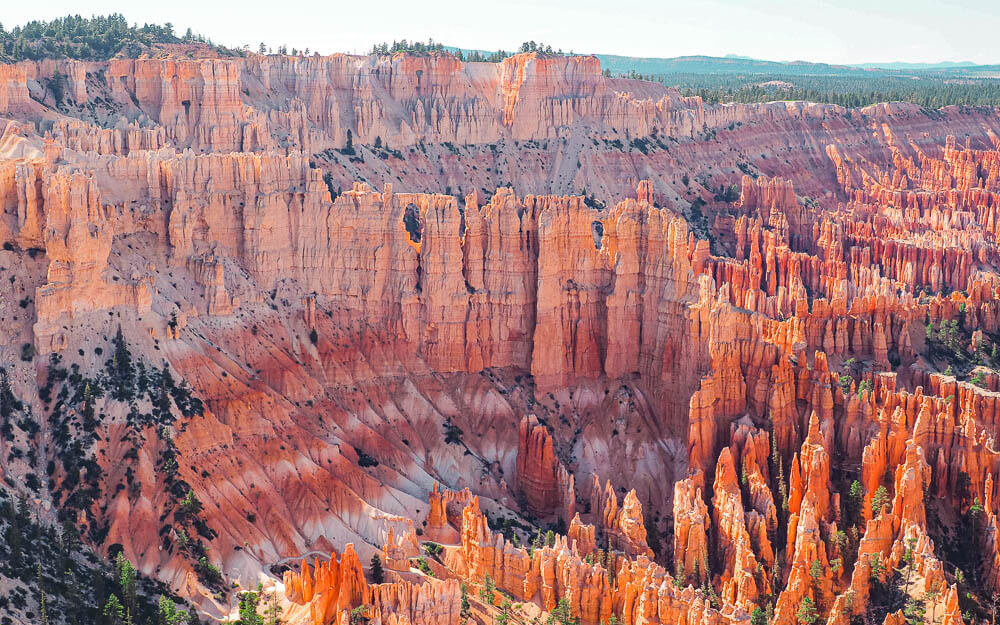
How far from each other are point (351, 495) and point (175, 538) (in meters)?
9.75

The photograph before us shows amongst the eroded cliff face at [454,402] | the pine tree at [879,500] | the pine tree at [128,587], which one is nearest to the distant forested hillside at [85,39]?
the eroded cliff face at [454,402]

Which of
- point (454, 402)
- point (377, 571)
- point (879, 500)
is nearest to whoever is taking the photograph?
point (377, 571)

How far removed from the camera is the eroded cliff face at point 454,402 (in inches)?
2179

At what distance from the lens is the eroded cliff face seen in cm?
5534

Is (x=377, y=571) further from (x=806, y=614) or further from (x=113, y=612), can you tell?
(x=806, y=614)

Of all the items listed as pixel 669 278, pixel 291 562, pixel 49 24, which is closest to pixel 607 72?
pixel 49 24

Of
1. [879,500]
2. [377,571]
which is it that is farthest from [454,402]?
[879,500]

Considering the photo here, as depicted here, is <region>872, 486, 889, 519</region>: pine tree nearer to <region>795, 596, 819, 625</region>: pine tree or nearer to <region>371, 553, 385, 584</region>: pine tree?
<region>795, 596, 819, 625</region>: pine tree

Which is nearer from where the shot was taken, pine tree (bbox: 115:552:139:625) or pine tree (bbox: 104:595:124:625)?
pine tree (bbox: 104:595:124:625)

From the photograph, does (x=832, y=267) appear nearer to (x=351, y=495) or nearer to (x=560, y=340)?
(x=560, y=340)

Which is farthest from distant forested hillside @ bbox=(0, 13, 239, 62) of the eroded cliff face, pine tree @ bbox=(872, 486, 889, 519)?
pine tree @ bbox=(872, 486, 889, 519)

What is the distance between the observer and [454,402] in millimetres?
72438

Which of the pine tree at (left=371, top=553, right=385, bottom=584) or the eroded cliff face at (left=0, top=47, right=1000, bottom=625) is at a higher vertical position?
the eroded cliff face at (left=0, top=47, right=1000, bottom=625)

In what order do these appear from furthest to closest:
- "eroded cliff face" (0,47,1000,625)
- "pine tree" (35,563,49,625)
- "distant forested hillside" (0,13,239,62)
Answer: "distant forested hillside" (0,13,239,62) → "eroded cliff face" (0,47,1000,625) → "pine tree" (35,563,49,625)
